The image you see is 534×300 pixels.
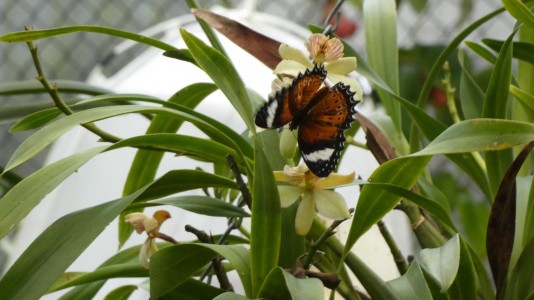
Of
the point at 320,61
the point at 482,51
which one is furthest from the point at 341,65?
the point at 482,51

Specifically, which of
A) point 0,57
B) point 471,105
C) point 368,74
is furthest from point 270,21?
point 0,57

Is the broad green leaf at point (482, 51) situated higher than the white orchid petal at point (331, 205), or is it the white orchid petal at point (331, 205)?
the broad green leaf at point (482, 51)

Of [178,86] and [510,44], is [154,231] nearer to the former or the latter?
[510,44]

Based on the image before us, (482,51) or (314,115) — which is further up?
(482,51)

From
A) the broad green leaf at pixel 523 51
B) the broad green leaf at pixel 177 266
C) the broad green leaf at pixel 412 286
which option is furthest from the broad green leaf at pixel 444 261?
the broad green leaf at pixel 523 51

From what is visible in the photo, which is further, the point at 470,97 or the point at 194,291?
the point at 470,97

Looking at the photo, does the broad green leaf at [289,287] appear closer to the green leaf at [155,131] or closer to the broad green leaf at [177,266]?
the broad green leaf at [177,266]

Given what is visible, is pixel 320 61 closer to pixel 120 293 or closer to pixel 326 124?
pixel 326 124
